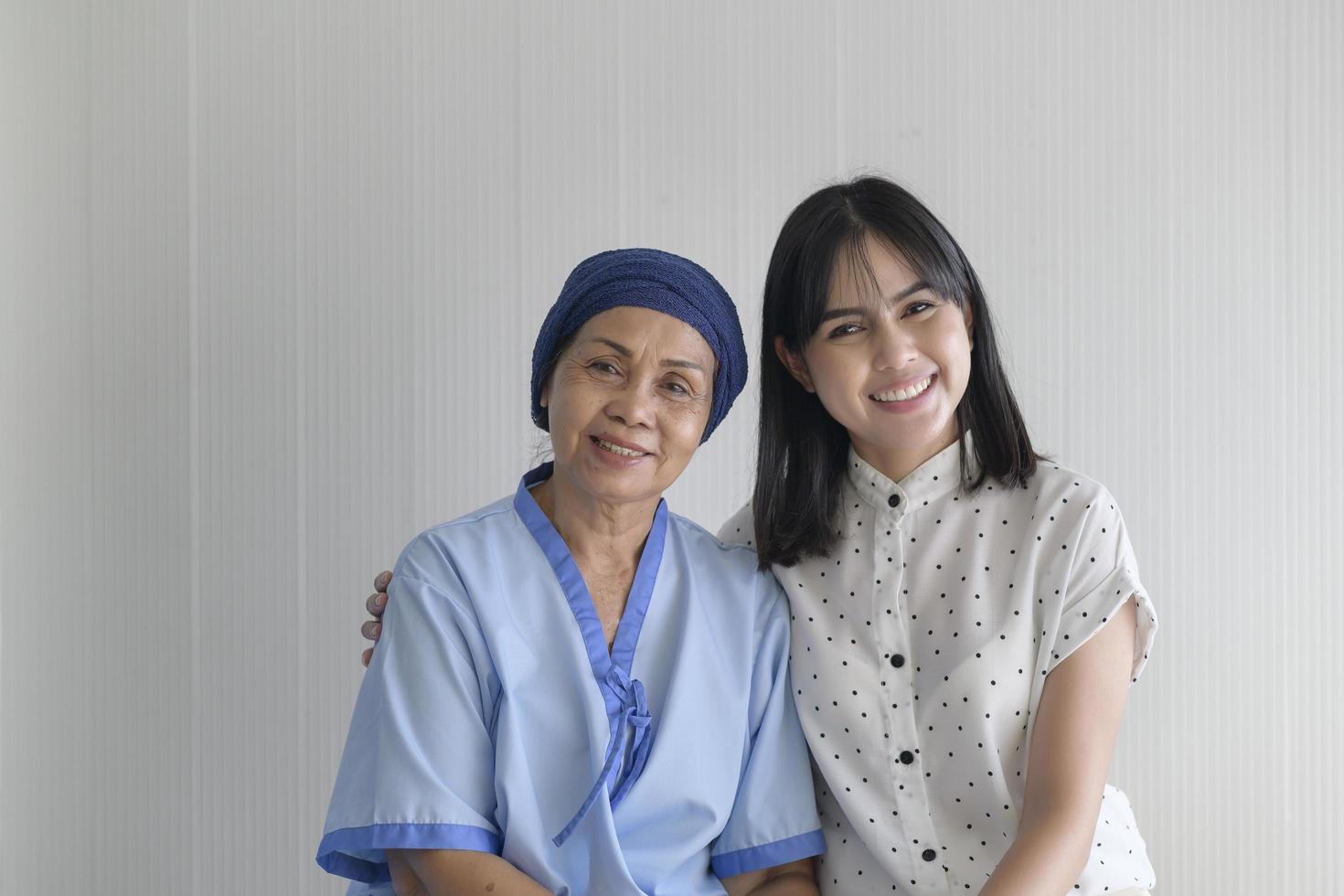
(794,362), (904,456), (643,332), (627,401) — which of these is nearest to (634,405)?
(627,401)

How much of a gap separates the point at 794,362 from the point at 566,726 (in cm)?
70

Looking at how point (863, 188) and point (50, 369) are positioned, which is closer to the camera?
point (863, 188)

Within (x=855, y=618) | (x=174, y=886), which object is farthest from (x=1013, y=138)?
(x=174, y=886)

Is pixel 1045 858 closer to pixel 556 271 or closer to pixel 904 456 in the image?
pixel 904 456

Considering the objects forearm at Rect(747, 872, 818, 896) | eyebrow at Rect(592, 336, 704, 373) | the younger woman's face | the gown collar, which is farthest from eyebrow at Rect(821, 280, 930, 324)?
forearm at Rect(747, 872, 818, 896)

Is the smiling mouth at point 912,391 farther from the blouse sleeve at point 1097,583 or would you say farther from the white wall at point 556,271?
the white wall at point 556,271

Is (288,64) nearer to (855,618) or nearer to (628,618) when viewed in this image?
(628,618)

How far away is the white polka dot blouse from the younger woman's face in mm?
135

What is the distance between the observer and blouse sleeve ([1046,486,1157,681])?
1.64 meters

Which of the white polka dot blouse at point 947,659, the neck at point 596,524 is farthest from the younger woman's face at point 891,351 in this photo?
the neck at point 596,524

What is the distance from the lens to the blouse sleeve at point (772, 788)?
176 centimetres

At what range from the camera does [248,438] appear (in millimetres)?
2350

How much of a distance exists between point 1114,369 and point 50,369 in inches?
87.9

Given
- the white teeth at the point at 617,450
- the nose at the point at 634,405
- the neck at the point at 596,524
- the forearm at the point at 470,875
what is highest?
the nose at the point at 634,405
